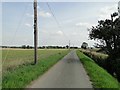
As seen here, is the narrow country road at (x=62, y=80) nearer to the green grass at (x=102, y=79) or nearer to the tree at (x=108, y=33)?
the green grass at (x=102, y=79)

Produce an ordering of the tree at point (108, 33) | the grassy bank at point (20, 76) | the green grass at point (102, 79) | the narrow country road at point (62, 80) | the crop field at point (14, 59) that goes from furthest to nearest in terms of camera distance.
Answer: the tree at point (108, 33), the crop field at point (14, 59), the green grass at point (102, 79), the narrow country road at point (62, 80), the grassy bank at point (20, 76)

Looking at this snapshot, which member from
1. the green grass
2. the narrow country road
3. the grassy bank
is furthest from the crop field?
the green grass

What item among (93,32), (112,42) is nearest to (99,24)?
(93,32)

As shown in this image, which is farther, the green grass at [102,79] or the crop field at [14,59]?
the crop field at [14,59]

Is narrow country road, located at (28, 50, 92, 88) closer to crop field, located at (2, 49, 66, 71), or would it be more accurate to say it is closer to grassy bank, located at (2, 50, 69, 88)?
grassy bank, located at (2, 50, 69, 88)

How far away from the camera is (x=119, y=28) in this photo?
150 feet

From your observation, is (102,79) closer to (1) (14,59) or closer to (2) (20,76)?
(2) (20,76)

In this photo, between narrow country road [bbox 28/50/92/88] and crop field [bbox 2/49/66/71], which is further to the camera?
crop field [bbox 2/49/66/71]

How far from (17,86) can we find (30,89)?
0.57 meters

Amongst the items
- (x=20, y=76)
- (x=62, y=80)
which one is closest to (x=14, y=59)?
(x=62, y=80)

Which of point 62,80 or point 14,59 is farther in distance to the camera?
point 14,59

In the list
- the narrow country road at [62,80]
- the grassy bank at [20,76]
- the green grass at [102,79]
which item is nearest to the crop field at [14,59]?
the grassy bank at [20,76]

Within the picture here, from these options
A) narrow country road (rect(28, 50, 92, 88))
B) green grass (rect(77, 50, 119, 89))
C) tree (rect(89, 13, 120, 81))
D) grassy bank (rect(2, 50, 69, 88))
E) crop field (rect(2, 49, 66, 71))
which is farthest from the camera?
tree (rect(89, 13, 120, 81))

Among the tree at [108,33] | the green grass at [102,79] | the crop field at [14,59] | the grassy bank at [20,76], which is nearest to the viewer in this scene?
the grassy bank at [20,76]
